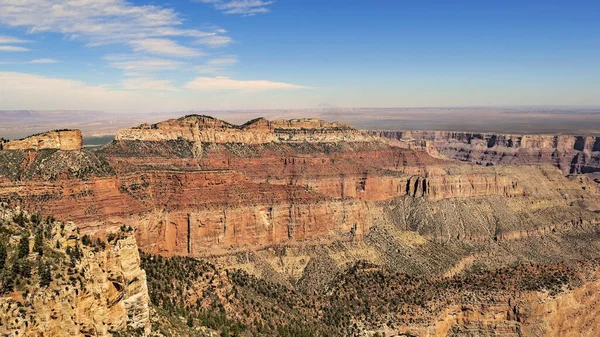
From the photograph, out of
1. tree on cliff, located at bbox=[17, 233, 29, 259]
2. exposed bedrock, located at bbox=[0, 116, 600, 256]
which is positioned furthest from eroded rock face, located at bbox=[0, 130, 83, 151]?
tree on cliff, located at bbox=[17, 233, 29, 259]

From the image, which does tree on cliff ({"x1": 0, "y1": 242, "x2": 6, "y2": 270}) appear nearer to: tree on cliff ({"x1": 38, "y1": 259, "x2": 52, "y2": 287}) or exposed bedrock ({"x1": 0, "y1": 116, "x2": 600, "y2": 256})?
tree on cliff ({"x1": 38, "y1": 259, "x2": 52, "y2": 287})

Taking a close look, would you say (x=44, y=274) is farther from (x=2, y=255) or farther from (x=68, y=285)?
(x=2, y=255)

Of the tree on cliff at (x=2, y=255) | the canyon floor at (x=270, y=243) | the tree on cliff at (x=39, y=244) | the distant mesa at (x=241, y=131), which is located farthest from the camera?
the distant mesa at (x=241, y=131)

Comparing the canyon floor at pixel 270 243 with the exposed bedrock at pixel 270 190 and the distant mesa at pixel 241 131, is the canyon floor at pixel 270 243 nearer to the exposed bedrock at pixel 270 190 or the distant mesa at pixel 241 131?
the exposed bedrock at pixel 270 190

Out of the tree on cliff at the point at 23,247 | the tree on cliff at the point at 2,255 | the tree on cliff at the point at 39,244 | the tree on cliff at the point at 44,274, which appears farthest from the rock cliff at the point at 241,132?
the tree on cliff at the point at 44,274

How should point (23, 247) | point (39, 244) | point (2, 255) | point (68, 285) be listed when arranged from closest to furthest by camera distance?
point (68, 285)
point (2, 255)
point (23, 247)
point (39, 244)


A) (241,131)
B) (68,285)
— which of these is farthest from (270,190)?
(68,285)

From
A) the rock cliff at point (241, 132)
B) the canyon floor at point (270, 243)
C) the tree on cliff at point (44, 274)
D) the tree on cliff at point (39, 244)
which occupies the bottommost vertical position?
the canyon floor at point (270, 243)
